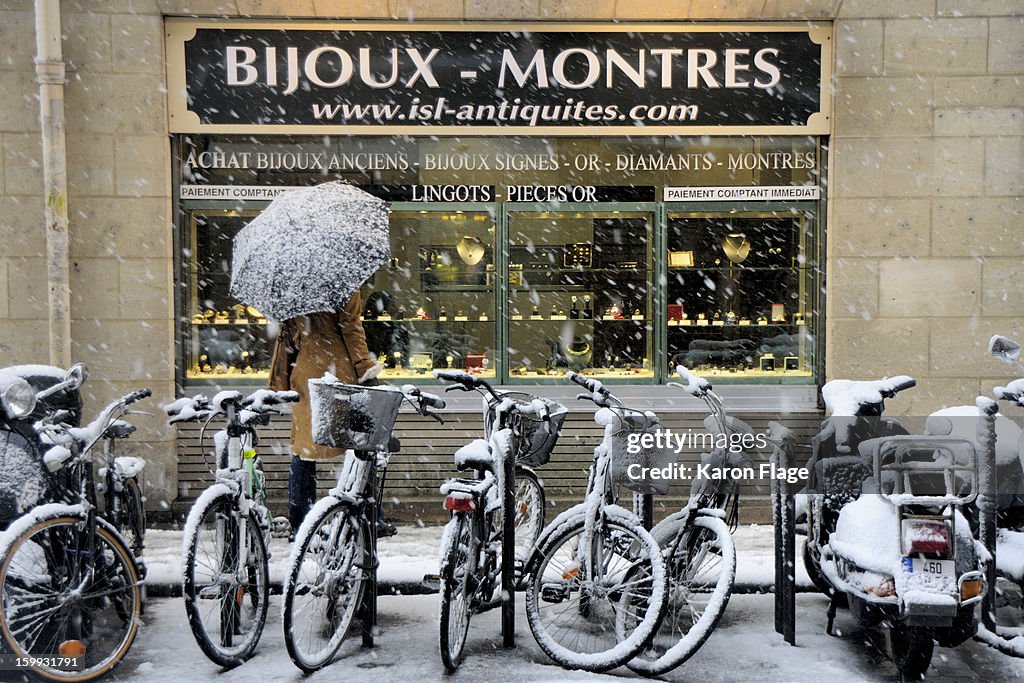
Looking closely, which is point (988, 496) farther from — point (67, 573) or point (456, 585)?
point (67, 573)

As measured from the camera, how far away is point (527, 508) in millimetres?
6184

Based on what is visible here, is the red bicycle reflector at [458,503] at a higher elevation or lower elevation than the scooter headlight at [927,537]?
higher

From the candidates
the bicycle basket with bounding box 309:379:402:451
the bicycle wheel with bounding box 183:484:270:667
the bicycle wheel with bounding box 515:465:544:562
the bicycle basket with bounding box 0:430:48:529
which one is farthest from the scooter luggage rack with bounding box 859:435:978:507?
the bicycle basket with bounding box 0:430:48:529

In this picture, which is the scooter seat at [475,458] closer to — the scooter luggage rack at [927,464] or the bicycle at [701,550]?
the bicycle at [701,550]

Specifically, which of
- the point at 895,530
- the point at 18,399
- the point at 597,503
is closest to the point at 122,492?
the point at 18,399

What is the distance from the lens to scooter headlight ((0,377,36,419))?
4.59 metres

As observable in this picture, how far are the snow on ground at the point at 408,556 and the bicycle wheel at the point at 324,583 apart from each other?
1022 mm

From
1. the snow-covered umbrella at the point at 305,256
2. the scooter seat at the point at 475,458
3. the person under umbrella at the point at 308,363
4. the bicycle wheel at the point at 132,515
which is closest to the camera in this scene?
the scooter seat at the point at 475,458

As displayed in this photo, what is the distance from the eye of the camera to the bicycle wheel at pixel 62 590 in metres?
4.42

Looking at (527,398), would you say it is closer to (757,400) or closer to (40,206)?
(757,400)

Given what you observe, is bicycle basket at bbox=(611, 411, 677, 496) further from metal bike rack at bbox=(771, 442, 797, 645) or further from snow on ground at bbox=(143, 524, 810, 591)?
snow on ground at bbox=(143, 524, 810, 591)

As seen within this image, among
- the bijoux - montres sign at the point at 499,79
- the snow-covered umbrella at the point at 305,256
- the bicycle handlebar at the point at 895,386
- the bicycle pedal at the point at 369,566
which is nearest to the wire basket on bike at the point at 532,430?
the bicycle pedal at the point at 369,566

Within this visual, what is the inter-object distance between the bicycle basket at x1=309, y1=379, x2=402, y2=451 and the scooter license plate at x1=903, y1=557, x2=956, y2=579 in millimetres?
2667

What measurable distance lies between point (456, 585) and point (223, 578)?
1.17 m
